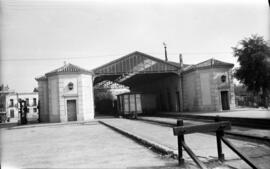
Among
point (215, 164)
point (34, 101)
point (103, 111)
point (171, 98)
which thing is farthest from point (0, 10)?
point (34, 101)

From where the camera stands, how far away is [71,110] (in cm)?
2383

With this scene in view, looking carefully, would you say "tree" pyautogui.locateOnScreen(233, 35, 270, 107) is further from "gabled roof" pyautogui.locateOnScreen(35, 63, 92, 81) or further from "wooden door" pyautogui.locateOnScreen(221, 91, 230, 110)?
"gabled roof" pyautogui.locateOnScreen(35, 63, 92, 81)

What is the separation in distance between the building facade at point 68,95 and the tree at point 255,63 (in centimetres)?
1405

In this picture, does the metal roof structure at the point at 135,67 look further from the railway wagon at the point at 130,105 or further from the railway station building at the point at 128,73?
the railway wagon at the point at 130,105

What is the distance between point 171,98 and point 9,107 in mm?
37226

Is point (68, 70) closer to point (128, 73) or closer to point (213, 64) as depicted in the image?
point (128, 73)

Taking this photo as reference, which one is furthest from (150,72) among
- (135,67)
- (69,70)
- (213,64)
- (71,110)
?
(71,110)

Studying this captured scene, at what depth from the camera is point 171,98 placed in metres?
31.3

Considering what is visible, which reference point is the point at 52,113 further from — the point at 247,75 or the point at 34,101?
the point at 34,101

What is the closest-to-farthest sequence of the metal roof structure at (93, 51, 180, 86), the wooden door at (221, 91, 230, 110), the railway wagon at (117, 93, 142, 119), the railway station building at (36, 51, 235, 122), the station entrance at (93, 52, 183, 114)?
1. the railway station building at (36, 51, 235, 122)
2. the wooden door at (221, 91, 230, 110)
3. the railway wagon at (117, 93, 142, 119)
4. the metal roof structure at (93, 51, 180, 86)
5. the station entrance at (93, 52, 183, 114)

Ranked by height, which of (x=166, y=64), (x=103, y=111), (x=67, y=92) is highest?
(x=166, y=64)

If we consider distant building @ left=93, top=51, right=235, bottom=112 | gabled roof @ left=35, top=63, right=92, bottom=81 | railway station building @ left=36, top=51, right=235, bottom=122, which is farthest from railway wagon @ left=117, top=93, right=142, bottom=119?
gabled roof @ left=35, top=63, right=92, bottom=81

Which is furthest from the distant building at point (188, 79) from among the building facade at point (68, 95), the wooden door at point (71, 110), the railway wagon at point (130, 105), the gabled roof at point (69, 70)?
the wooden door at point (71, 110)

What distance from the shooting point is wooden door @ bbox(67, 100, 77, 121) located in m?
23.8
